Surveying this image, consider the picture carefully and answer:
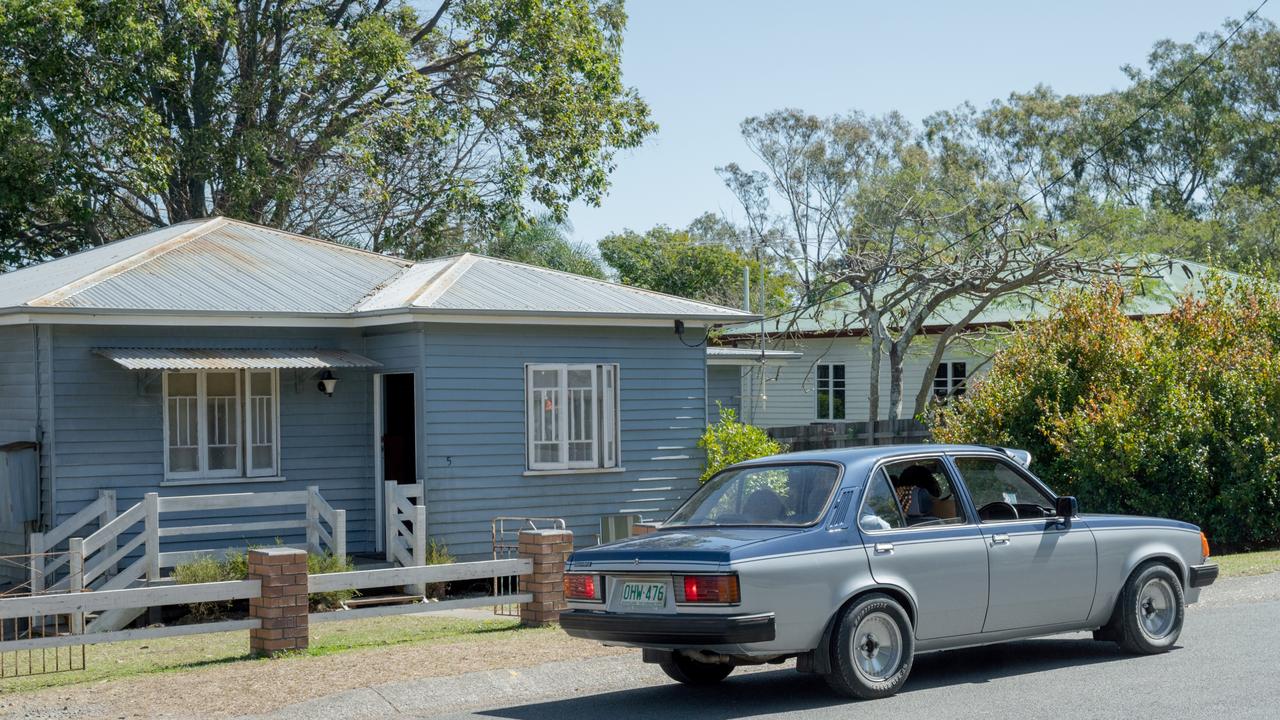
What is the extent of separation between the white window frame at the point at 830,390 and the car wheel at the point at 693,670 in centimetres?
2574

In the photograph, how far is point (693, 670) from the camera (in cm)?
913

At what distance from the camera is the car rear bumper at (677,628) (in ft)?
25.5

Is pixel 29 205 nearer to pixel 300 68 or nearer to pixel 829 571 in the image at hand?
pixel 300 68

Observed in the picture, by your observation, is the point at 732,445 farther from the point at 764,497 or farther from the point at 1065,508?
the point at 764,497

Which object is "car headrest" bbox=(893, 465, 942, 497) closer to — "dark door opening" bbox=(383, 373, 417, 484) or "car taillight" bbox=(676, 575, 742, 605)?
"car taillight" bbox=(676, 575, 742, 605)

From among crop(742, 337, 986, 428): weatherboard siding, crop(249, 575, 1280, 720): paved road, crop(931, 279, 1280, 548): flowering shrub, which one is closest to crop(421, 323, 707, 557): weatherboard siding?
crop(931, 279, 1280, 548): flowering shrub

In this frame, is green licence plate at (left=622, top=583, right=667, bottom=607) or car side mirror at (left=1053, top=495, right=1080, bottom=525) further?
car side mirror at (left=1053, top=495, right=1080, bottom=525)

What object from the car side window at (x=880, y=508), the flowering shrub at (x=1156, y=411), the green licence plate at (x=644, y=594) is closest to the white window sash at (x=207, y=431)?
the flowering shrub at (x=1156, y=411)

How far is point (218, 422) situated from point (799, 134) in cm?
4121

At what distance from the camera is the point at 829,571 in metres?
8.13

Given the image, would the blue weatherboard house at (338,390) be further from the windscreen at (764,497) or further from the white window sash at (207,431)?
the windscreen at (764,497)

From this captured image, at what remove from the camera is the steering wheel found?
30.2 ft

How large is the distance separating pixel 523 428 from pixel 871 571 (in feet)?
32.2

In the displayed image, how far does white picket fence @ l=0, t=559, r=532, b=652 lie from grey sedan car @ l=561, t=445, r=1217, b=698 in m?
2.95
